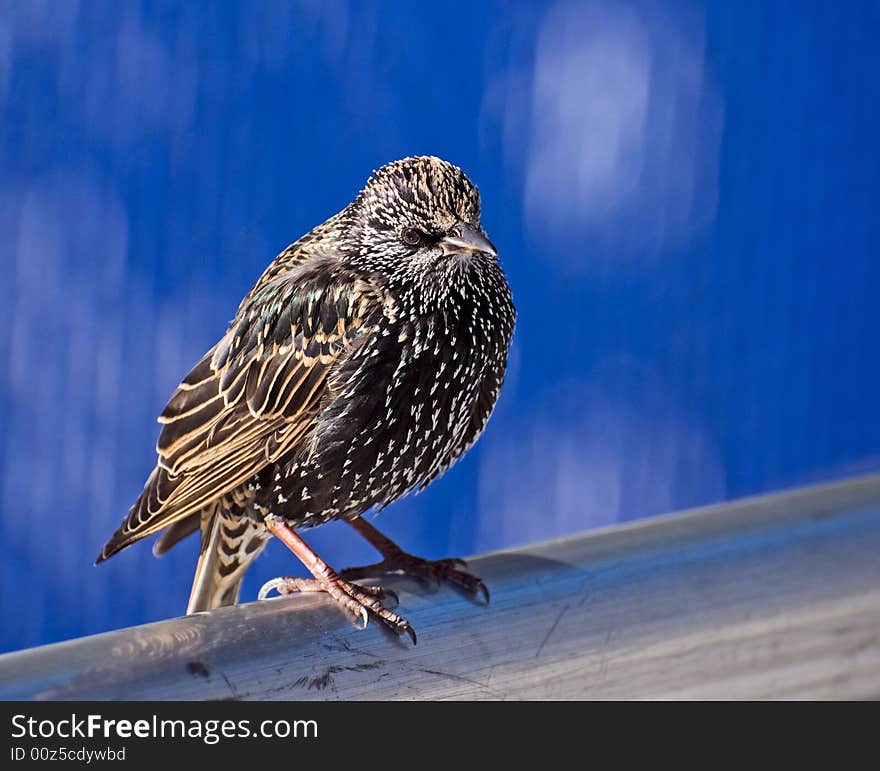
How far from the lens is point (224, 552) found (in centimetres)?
276

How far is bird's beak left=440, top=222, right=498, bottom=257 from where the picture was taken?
7.91 feet

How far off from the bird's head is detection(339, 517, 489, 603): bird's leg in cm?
61

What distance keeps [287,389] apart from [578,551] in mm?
1208

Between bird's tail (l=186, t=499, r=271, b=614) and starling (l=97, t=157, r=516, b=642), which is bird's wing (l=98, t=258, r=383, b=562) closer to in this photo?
starling (l=97, t=157, r=516, b=642)

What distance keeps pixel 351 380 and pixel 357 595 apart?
63cm

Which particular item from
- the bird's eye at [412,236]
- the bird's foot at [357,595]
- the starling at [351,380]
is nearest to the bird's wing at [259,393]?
the starling at [351,380]

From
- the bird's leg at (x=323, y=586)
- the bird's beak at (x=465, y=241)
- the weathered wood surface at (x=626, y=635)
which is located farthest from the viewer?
the bird's beak at (x=465, y=241)

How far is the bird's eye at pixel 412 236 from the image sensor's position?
254 centimetres

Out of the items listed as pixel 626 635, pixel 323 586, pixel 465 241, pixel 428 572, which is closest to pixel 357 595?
pixel 428 572

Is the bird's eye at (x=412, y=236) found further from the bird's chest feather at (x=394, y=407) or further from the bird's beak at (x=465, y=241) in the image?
the bird's chest feather at (x=394, y=407)

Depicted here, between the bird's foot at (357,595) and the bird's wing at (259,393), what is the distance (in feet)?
0.81

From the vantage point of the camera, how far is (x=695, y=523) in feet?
4.74

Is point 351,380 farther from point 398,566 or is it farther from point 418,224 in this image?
point 398,566

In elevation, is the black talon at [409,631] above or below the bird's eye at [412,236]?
below
